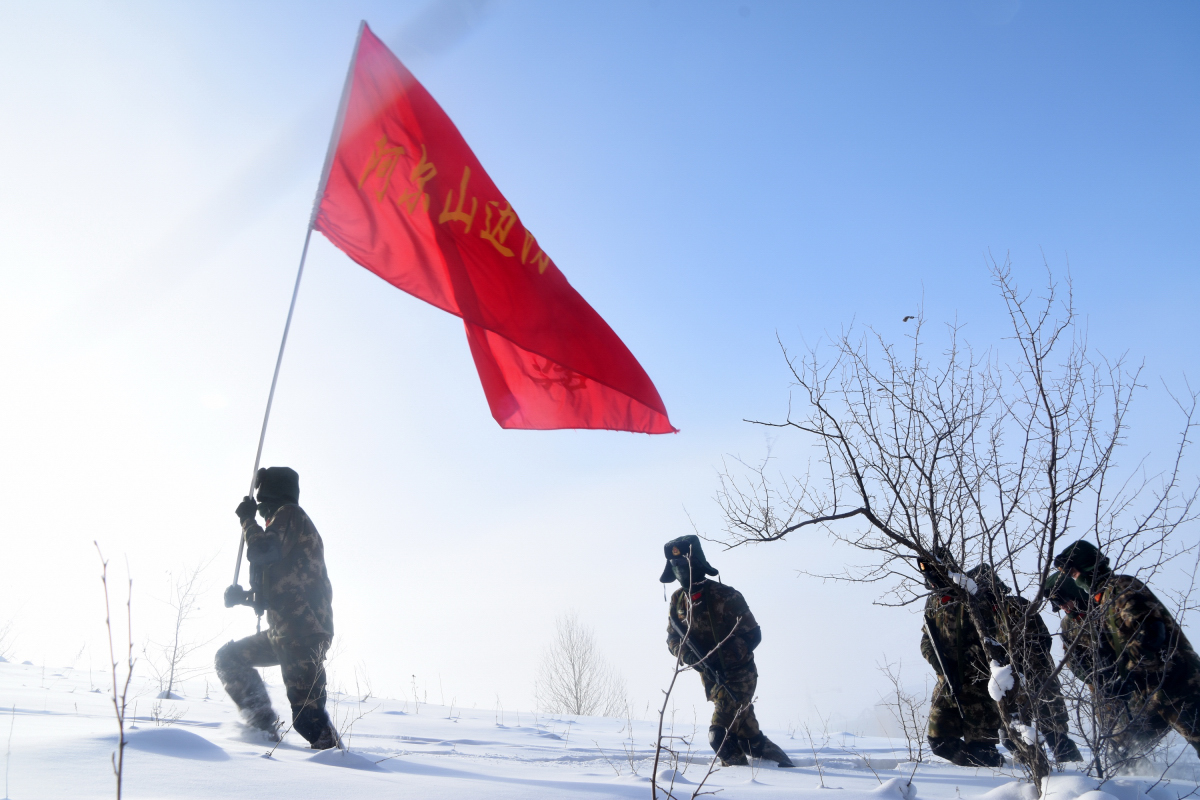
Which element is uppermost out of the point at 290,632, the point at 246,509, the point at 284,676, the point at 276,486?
the point at 276,486

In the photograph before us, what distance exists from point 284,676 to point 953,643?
490 cm

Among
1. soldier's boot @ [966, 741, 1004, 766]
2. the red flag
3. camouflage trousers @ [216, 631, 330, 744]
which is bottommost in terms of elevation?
soldier's boot @ [966, 741, 1004, 766]

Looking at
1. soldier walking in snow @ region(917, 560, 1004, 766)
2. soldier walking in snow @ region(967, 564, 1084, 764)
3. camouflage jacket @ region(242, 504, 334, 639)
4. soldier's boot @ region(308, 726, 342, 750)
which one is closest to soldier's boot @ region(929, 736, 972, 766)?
soldier walking in snow @ region(917, 560, 1004, 766)

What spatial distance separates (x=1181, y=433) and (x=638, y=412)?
3.29 meters

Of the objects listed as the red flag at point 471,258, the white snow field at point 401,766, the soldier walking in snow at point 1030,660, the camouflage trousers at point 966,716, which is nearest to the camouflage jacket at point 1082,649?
the soldier walking in snow at point 1030,660

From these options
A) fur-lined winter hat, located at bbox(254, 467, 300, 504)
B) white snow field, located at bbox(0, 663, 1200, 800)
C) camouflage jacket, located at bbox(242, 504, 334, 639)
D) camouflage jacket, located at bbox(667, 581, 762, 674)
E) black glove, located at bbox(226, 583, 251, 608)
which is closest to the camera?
white snow field, located at bbox(0, 663, 1200, 800)

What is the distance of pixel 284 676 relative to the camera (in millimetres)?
4371

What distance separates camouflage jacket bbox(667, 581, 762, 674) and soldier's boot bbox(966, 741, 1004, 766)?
1.79 m

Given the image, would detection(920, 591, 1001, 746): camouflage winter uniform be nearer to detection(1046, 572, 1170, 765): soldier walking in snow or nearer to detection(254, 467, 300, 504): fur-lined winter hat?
detection(1046, 572, 1170, 765): soldier walking in snow

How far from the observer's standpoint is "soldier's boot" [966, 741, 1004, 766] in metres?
5.48

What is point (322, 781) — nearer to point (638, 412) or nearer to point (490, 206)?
point (638, 412)

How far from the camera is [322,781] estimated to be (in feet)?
9.51

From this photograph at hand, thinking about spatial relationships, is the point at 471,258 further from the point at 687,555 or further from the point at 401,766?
the point at 401,766

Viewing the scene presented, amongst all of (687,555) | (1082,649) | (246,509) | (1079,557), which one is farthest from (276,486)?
(1079,557)
